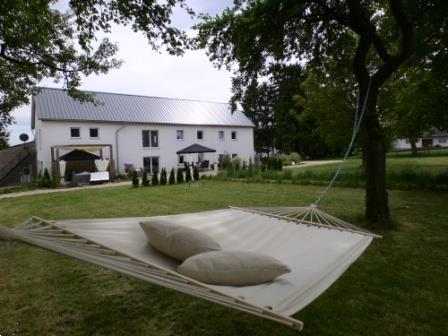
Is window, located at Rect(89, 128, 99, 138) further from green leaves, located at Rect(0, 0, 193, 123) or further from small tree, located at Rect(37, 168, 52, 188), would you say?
green leaves, located at Rect(0, 0, 193, 123)

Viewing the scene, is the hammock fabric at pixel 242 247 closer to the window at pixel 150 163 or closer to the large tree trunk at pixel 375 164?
the large tree trunk at pixel 375 164

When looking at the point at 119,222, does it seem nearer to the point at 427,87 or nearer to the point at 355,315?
the point at 355,315

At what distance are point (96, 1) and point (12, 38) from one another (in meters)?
3.67

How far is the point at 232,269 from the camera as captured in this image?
188 cm

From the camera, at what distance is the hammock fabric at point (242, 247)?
161 cm

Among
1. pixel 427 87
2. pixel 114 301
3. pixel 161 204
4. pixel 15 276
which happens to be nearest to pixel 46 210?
pixel 161 204

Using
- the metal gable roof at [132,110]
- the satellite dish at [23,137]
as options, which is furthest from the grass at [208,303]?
the satellite dish at [23,137]

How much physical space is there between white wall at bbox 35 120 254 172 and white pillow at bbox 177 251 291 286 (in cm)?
1750

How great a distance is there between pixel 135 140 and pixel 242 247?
18373 millimetres

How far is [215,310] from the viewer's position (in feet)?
8.96

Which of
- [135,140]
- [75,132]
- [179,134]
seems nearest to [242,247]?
[75,132]

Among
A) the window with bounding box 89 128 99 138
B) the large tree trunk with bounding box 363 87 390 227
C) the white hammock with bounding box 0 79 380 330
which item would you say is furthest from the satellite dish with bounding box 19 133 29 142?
the large tree trunk with bounding box 363 87 390 227

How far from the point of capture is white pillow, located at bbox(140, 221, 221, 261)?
2.26 metres

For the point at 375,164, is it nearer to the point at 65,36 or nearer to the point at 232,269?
the point at 232,269
